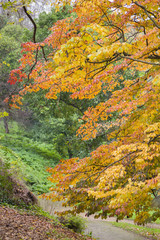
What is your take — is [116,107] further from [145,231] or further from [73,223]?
[145,231]

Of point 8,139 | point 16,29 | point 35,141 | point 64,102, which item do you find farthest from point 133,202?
point 16,29

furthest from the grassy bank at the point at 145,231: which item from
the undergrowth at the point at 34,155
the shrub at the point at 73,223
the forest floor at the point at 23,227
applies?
the undergrowth at the point at 34,155

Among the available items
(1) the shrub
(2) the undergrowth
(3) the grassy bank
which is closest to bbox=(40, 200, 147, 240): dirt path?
(3) the grassy bank

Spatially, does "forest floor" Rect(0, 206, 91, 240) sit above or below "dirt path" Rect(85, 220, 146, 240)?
above

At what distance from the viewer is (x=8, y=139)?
59.3 feet

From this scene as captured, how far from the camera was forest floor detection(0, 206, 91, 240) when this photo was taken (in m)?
4.81

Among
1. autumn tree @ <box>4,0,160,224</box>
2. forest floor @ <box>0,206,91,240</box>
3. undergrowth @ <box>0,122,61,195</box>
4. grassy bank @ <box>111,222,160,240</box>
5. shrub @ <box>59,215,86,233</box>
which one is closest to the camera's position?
autumn tree @ <box>4,0,160,224</box>

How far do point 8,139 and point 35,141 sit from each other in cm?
284

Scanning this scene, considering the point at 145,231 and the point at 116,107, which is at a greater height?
the point at 116,107

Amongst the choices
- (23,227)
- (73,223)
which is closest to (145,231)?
(73,223)

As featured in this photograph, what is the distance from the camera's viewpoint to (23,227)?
5375mm

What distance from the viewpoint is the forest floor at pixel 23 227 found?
481 cm

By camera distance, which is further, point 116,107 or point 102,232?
point 102,232

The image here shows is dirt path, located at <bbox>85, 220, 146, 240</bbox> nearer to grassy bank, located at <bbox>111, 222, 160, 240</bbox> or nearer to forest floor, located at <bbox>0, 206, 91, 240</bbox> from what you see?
grassy bank, located at <bbox>111, 222, 160, 240</bbox>
